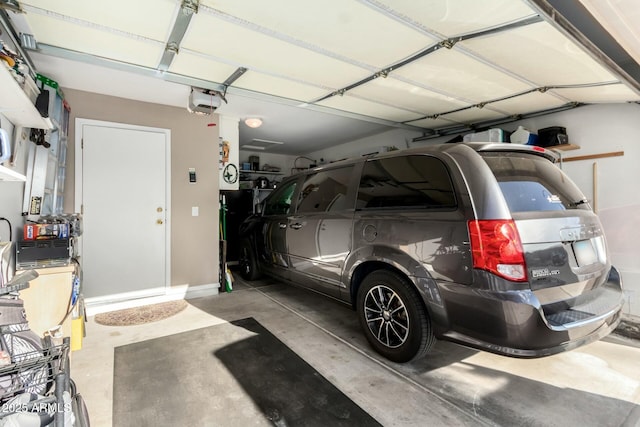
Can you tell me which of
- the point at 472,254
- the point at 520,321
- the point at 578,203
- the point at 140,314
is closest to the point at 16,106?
the point at 140,314

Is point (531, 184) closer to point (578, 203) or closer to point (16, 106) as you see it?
point (578, 203)

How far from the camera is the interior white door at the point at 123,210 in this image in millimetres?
3602

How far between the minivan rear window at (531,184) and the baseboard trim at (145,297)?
3.80 metres

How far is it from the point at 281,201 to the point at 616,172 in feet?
12.8

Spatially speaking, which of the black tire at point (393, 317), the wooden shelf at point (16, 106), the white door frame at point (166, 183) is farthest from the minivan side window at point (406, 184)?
the white door frame at point (166, 183)

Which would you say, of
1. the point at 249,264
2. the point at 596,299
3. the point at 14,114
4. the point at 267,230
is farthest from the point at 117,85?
the point at 596,299

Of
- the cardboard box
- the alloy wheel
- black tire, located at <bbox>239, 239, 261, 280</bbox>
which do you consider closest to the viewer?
the alloy wheel

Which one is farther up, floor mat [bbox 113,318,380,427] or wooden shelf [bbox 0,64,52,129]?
wooden shelf [bbox 0,64,52,129]

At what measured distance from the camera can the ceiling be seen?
197 cm

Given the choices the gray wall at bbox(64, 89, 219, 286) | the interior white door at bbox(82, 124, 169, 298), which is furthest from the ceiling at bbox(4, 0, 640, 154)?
the interior white door at bbox(82, 124, 169, 298)

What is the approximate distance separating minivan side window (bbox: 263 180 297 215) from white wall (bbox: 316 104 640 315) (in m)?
3.52

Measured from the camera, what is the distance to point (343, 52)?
2.53 meters

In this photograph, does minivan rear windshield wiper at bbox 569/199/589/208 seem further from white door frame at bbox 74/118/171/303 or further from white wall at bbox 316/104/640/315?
white door frame at bbox 74/118/171/303

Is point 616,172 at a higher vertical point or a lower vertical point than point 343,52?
lower
